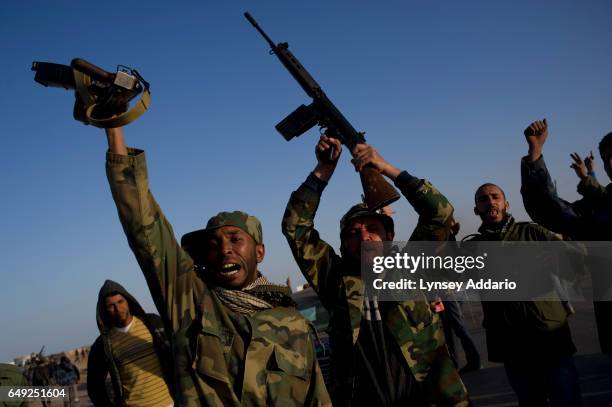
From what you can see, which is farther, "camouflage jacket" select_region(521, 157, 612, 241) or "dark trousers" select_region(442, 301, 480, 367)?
"dark trousers" select_region(442, 301, 480, 367)

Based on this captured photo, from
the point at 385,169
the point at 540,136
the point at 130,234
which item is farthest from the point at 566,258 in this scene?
the point at 130,234

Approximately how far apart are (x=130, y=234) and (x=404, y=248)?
1730mm

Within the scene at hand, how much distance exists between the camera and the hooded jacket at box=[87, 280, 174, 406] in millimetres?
3672

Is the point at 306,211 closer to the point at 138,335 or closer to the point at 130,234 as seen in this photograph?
the point at 130,234

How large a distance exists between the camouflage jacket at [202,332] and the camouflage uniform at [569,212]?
1943 millimetres

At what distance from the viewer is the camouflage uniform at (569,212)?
2.92 metres

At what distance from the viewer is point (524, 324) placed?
3.44 meters

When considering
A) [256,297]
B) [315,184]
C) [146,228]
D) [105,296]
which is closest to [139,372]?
[105,296]

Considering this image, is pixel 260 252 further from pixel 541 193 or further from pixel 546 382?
pixel 546 382

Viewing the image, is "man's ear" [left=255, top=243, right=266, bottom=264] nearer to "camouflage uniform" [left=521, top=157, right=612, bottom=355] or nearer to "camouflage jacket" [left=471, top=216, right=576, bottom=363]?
"camouflage uniform" [left=521, top=157, right=612, bottom=355]

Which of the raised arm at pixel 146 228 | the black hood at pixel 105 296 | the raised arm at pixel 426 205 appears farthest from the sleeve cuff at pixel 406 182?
the black hood at pixel 105 296

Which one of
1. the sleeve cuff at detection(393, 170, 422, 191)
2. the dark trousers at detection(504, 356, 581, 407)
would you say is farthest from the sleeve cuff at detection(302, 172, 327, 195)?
the dark trousers at detection(504, 356, 581, 407)

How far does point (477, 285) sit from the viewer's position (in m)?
3.73

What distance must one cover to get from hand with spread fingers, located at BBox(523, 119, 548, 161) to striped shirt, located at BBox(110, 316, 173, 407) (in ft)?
10.9
